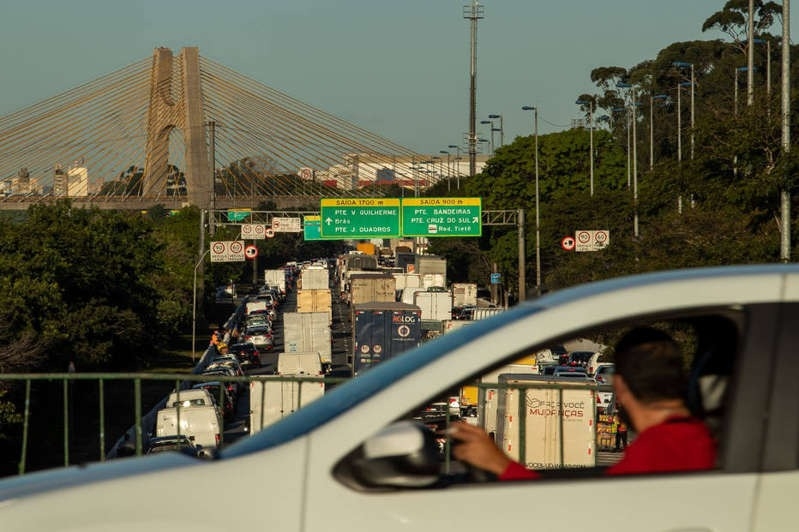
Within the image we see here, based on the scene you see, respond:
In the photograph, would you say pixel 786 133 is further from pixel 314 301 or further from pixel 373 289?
pixel 314 301

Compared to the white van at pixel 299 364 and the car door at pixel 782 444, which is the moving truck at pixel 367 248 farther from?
the car door at pixel 782 444

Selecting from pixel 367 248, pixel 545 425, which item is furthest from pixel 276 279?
pixel 545 425

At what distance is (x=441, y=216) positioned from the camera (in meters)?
67.2

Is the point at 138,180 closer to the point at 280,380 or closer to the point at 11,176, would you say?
the point at 11,176

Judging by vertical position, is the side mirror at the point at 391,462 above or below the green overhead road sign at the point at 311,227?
below

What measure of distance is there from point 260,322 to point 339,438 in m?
70.8

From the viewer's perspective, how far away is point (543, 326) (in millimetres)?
4039

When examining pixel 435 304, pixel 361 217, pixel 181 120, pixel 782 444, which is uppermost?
pixel 181 120

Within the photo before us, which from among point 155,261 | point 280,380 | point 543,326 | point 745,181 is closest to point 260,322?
point 155,261

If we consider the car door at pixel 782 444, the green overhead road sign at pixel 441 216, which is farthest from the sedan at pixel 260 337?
the car door at pixel 782 444

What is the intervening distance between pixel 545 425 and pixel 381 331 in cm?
4509

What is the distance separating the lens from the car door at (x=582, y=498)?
3.84 m

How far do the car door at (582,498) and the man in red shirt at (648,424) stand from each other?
0.12 meters

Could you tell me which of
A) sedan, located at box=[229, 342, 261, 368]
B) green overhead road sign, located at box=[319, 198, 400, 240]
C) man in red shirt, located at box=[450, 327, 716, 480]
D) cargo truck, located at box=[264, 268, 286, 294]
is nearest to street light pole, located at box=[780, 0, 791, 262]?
man in red shirt, located at box=[450, 327, 716, 480]
